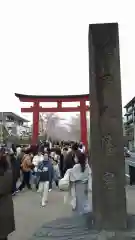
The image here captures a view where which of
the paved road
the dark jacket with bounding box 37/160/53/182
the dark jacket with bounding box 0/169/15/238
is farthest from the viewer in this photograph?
the dark jacket with bounding box 37/160/53/182

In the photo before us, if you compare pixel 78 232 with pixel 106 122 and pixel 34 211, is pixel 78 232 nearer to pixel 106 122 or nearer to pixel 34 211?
pixel 106 122

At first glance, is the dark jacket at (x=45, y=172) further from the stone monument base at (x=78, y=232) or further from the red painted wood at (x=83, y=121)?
the red painted wood at (x=83, y=121)

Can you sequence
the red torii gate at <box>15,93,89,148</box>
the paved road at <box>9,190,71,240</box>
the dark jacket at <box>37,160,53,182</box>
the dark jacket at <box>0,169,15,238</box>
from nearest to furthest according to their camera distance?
the dark jacket at <box>0,169,15,238</box>, the paved road at <box>9,190,71,240</box>, the dark jacket at <box>37,160,53,182</box>, the red torii gate at <box>15,93,89,148</box>

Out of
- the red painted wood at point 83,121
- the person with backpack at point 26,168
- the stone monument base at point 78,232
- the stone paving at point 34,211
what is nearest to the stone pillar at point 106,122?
the stone monument base at point 78,232

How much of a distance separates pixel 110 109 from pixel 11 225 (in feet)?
7.62

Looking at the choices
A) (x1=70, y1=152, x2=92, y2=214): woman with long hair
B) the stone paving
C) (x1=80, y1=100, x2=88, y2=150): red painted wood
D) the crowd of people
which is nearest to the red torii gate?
(x1=80, y1=100, x2=88, y2=150): red painted wood

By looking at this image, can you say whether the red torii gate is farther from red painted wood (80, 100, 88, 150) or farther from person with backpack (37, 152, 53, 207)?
person with backpack (37, 152, 53, 207)

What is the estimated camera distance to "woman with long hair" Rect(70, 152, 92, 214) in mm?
7844

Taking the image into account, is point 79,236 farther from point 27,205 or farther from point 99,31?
point 27,205

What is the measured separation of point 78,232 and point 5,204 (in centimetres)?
126

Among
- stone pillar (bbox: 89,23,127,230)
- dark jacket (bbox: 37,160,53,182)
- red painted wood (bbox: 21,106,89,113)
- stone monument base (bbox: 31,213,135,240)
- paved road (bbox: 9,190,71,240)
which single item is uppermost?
red painted wood (bbox: 21,106,89,113)

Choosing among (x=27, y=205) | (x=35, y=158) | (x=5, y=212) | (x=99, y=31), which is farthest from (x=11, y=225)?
(x=35, y=158)

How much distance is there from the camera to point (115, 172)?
5.28m

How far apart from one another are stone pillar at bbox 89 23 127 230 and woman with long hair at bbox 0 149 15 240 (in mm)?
1279
